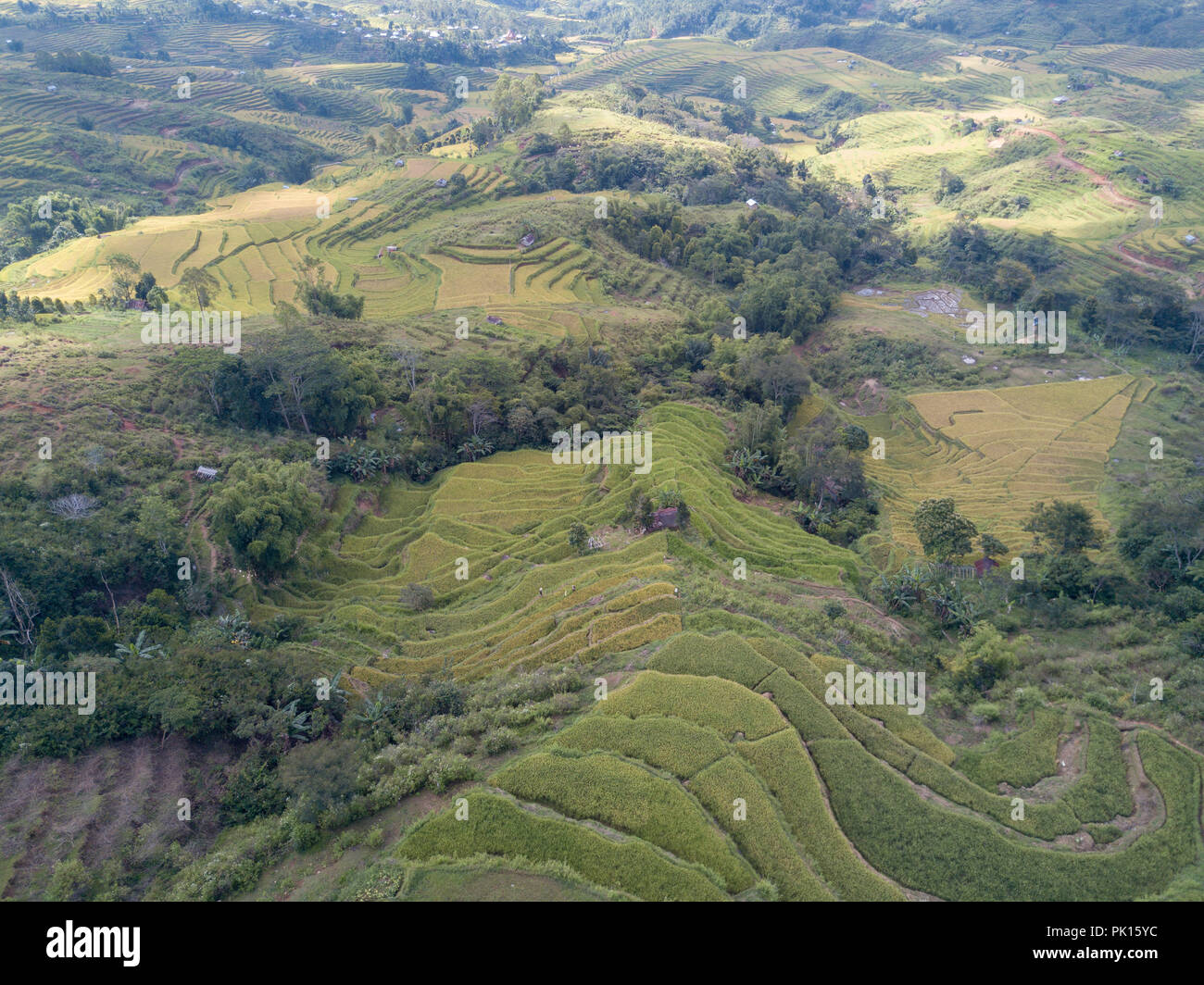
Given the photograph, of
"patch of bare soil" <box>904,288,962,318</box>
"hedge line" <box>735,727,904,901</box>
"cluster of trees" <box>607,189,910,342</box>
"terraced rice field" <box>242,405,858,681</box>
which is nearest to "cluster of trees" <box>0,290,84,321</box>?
"terraced rice field" <box>242,405,858,681</box>

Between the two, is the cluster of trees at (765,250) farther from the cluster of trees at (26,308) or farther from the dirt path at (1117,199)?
the cluster of trees at (26,308)

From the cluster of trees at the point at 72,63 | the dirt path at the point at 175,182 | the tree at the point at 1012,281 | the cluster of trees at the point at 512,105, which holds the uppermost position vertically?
the cluster of trees at the point at 72,63

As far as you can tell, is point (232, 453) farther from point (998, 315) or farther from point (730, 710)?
point (998, 315)

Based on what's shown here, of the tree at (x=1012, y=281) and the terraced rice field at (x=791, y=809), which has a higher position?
the tree at (x=1012, y=281)

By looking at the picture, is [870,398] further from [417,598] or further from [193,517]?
[193,517]

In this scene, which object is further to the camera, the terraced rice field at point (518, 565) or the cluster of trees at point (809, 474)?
the cluster of trees at point (809, 474)

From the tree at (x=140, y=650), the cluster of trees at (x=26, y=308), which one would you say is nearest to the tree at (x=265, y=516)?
the tree at (x=140, y=650)
